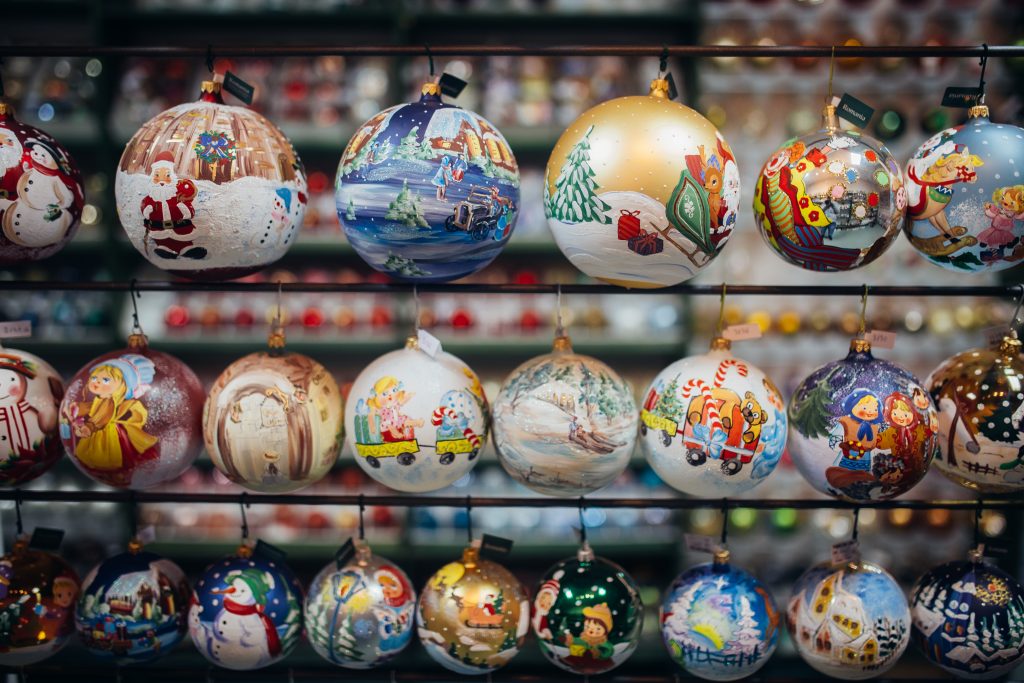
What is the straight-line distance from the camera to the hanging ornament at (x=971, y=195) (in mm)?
1378

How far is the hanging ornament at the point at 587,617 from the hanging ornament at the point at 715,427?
27 centimetres

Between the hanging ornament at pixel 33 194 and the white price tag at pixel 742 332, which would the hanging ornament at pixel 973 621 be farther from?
the hanging ornament at pixel 33 194

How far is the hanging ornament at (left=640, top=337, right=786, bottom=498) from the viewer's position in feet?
4.50

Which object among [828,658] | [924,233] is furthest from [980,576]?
[924,233]

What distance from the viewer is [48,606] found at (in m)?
1.54

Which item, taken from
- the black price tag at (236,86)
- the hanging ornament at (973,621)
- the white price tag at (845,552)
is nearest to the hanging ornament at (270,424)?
the black price tag at (236,86)

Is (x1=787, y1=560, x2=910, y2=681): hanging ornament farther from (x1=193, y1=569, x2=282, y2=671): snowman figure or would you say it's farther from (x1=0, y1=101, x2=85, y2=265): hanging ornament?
(x1=0, y1=101, x2=85, y2=265): hanging ornament

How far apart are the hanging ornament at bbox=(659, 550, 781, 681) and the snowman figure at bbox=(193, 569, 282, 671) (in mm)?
845

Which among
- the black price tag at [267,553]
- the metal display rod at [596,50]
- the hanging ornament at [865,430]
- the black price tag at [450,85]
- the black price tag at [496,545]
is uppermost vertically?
the metal display rod at [596,50]

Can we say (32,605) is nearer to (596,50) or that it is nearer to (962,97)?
(596,50)

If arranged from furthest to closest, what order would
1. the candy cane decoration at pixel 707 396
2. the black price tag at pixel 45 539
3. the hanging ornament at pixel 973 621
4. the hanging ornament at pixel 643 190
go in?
1. the black price tag at pixel 45 539
2. the hanging ornament at pixel 973 621
3. the candy cane decoration at pixel 707 396
4. the hanging ornament at pixel 643 190

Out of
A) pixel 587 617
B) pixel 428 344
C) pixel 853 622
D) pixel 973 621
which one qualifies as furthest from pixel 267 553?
pixel 973 621

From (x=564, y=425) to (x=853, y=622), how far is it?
72 cm

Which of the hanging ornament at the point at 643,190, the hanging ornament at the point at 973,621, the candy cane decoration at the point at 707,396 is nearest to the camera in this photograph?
the hanging ornament at the point at 643,190
